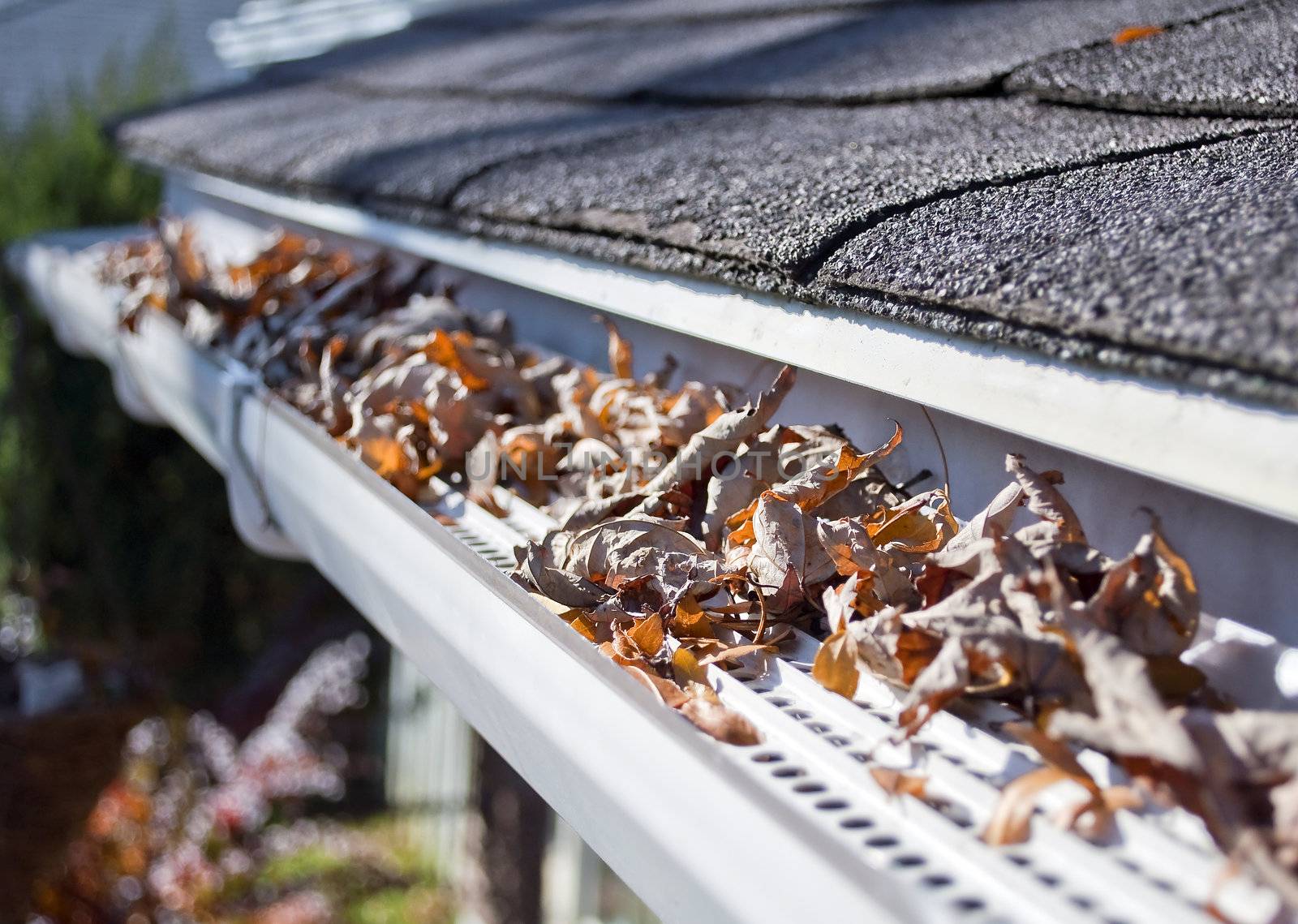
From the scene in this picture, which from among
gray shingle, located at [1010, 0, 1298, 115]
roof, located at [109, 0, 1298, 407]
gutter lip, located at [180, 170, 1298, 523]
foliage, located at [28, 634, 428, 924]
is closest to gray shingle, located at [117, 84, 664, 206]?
roof, located at [109, 0, 1298, 407]

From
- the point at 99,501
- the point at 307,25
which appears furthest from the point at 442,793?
the point at 307,25

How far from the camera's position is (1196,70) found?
136cm

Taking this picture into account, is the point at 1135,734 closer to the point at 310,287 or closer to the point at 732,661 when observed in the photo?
the point at 732,661

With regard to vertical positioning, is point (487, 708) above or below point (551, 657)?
below

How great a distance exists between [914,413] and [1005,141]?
39cm

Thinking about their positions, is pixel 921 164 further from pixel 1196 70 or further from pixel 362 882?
pixel 362 882

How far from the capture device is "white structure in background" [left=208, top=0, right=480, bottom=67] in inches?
207

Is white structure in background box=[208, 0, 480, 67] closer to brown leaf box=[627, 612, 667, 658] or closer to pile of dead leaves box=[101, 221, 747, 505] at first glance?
pile of dead leaves box=[101, 221, 747, 505]

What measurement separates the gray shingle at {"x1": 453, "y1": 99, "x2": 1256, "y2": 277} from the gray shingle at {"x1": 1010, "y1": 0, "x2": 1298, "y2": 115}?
3 centimetres

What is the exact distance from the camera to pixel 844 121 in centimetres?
164

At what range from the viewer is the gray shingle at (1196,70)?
4.03 ft

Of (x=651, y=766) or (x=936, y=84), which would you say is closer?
(x=651, y=766)

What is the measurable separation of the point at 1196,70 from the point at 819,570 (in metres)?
0.87

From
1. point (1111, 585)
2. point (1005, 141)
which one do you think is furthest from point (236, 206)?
point (1111, 585)
